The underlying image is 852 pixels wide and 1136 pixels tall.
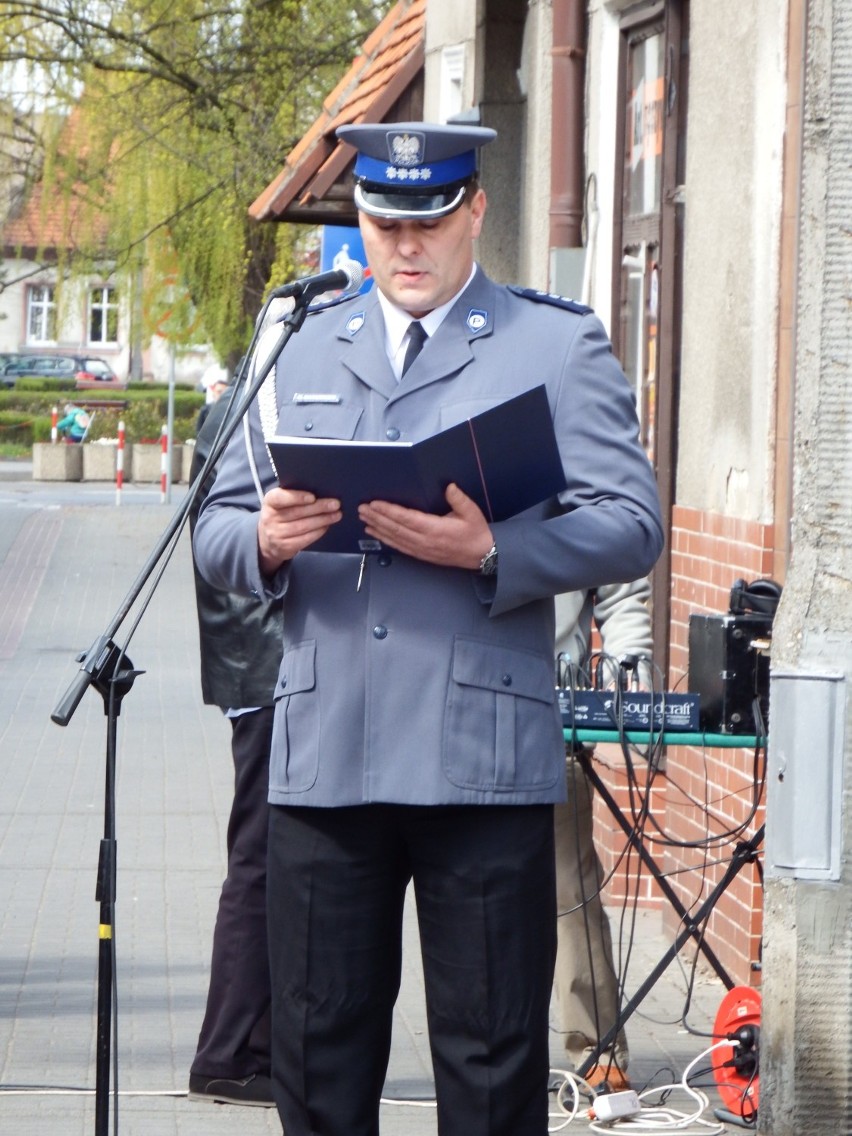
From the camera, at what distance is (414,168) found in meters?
3.44

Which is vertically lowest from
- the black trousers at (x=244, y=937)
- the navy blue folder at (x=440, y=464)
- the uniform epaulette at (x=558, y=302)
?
the black trousers at (x=244, y=937)

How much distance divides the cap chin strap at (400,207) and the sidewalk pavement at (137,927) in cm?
153

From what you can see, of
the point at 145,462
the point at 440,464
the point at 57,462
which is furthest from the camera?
the point at 145,462

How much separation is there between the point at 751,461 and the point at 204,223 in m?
18.1

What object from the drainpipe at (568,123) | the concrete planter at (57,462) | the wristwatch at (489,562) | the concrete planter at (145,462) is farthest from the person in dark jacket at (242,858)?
the concrete planter at (57,462)

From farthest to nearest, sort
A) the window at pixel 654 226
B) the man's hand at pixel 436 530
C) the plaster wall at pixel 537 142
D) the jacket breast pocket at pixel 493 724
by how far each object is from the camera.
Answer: the plaster wall at pixel 537 142
the window at pixel 654 226
the jacket breast pocket at pixel 493 724
the man's hand at pixel 436 530

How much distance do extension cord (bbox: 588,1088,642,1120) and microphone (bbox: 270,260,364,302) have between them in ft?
7.67

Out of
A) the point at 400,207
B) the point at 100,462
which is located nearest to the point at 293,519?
the point at 400,207

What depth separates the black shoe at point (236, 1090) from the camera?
534 centimetres

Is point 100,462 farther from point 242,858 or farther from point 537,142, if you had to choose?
point 242,858

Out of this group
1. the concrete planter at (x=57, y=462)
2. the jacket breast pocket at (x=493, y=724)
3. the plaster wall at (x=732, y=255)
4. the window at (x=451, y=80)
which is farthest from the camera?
the concrete planter at (x=57, y=462)

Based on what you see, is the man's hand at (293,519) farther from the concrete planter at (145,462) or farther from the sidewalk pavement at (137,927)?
the concrete planter at (145,462)

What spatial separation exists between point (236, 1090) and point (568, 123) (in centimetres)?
497

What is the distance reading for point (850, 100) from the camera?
4.68 m
